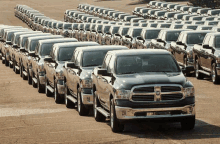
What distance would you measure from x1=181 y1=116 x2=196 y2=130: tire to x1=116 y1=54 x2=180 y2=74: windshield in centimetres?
121

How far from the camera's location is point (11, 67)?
35.5 m

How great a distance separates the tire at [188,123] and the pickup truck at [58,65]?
659 centimetres

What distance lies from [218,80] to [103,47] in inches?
237

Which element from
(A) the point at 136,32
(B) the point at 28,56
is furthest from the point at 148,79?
(A) the point at 136,32

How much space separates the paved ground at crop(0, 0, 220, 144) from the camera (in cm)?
1325

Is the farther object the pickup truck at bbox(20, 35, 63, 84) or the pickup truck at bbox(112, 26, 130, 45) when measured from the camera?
the pickup truck at bbox(112, 26, 130, 45)

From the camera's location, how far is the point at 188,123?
45.3 ft

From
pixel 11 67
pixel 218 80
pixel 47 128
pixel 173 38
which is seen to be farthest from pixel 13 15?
pixel 47 128

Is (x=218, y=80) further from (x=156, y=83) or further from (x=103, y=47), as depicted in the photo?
(x=156, y=83)

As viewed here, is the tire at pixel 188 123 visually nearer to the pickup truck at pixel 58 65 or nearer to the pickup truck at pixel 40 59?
the pickup truck at pixel 58 65

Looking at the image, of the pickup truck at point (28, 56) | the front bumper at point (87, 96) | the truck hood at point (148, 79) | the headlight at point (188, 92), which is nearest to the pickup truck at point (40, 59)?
the pickup truck at point (28, 56)

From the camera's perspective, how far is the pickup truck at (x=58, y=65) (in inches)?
792

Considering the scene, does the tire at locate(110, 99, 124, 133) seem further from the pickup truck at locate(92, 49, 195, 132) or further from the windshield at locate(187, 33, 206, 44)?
the windshield at locate(187, 33, 206, 44)

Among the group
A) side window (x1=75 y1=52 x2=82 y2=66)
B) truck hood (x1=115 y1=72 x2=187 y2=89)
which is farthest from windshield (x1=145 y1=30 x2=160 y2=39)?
truck hood (x1=115 y1=72 x2=187 y2=89)
